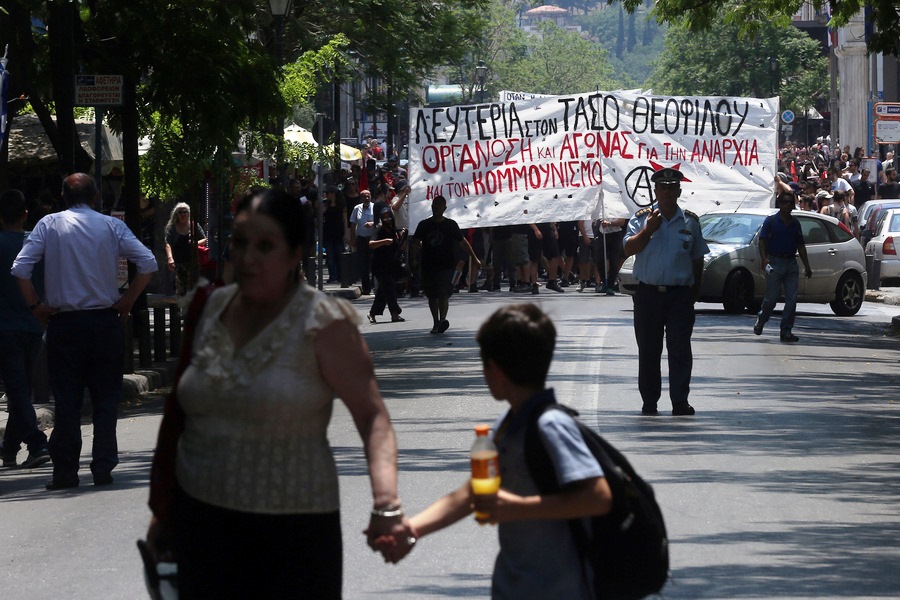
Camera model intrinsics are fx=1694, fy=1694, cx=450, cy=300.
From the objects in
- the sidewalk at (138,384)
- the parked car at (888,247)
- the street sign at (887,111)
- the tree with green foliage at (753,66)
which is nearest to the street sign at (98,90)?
the sidewalk at (138,384)

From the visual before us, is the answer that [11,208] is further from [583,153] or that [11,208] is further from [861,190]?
[861,190]

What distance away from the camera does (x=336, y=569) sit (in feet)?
14.0

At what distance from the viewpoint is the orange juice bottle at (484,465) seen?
3828 mm

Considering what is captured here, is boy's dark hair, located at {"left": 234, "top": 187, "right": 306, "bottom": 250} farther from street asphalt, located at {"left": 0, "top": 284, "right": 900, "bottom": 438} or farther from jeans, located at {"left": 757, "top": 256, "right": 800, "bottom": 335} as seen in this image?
jeans, located at {"left": 757, "top": 256, "right": 800, "bottom": 335}

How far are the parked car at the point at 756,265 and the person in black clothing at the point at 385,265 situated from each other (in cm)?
362

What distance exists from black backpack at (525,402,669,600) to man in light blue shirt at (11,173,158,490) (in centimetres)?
611

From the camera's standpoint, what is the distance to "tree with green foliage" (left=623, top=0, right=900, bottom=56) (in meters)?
19.6

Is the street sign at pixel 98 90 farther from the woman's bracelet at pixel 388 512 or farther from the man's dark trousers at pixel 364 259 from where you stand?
the man's dark trousers at pixel 364 259

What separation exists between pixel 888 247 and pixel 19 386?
77.2ft

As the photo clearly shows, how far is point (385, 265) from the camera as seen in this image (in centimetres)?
2288

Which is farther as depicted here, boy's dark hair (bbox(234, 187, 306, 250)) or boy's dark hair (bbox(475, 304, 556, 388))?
boy's dark hair (bbox(234, 187, 306, 250))

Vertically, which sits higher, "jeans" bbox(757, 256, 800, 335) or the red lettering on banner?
the red lettering on banner

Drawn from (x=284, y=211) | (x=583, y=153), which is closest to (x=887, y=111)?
(x=583, y=153)

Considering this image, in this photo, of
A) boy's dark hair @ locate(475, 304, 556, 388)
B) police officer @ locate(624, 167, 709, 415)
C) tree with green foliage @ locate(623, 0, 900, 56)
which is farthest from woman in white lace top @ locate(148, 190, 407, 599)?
tree with green foliage @ locate(623, 0, 900, 56)
